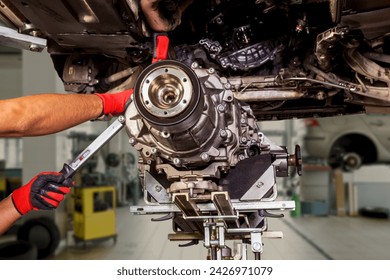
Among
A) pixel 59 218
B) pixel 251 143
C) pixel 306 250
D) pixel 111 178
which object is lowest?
pixel 306 250

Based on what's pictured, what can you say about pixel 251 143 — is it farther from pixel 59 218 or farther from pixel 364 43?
pixel 59 218

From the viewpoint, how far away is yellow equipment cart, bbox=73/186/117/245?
5789mm

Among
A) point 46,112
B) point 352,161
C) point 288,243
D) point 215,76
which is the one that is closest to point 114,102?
point 46,112

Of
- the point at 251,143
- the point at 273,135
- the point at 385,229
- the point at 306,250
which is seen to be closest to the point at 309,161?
the point at 273,135

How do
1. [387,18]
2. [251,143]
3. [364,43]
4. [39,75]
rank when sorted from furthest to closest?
[39,75] → [251,143] → [364,43] → [387,18]

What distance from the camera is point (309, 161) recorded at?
7715 mm

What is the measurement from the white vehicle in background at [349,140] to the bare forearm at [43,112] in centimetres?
630

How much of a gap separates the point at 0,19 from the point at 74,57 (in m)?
0.47

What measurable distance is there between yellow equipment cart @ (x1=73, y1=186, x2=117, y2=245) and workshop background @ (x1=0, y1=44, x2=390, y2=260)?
0.01 m

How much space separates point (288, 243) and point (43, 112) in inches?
207

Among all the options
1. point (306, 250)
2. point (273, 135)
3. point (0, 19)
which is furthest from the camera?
point (273, 135)

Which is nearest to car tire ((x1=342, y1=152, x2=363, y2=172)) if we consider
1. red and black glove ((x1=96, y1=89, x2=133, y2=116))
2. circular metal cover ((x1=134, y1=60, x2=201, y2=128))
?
red and black glove ((x1=96, y1=89, x2=133, y2=116))

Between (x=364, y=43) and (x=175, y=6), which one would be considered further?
(x=364, y=43)

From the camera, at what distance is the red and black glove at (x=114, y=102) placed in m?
1.75
